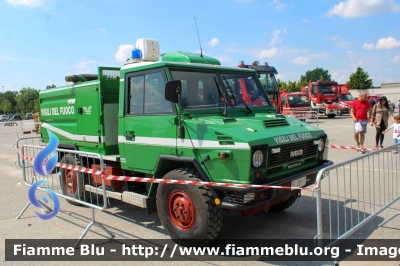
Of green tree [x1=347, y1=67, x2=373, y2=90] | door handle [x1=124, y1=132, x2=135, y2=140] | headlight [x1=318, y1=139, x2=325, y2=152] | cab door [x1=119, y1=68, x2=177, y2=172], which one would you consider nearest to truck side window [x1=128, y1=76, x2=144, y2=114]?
cab door [x1=119, y1=68, x2=177, y2=172]

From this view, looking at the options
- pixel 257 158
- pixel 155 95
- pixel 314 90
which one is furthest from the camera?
pixel 314 90

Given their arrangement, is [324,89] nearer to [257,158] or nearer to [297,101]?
[297,101]

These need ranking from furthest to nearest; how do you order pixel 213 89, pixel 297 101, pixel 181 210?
1. pixel 297 101
2. pixel 213 89
3. pixel 181 210

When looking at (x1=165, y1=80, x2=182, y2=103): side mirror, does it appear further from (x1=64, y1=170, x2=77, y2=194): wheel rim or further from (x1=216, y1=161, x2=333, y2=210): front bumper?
(x1=64, y1=170, x2=77, y2=194): wheel rim

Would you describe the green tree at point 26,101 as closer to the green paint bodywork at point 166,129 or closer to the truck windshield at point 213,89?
the green paint bodywork at point 166,129

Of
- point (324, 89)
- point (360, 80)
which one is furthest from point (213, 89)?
point (360, 80)

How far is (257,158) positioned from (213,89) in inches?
59.8

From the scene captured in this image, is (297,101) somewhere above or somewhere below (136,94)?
above

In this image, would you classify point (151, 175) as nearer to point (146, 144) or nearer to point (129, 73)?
point (146, 144)

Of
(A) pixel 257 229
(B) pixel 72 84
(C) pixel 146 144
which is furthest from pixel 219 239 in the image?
(B) pixel 72 84

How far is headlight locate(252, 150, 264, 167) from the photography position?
388cm

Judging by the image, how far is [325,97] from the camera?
27266 mm

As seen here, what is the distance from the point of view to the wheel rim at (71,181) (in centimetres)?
646

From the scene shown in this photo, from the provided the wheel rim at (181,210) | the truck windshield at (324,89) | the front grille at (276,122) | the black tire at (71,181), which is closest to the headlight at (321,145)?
the front grille at (276,122)
